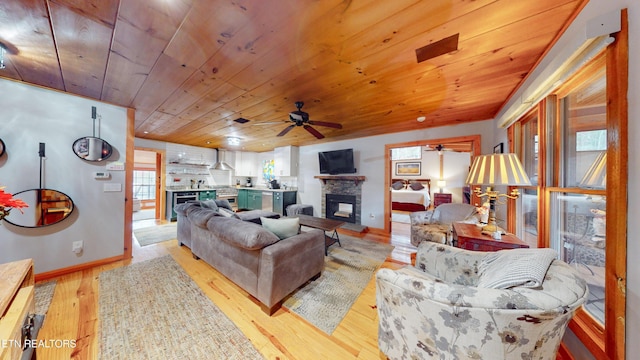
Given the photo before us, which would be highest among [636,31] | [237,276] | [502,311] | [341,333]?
[636,31]

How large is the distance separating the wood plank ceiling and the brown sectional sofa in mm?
1508

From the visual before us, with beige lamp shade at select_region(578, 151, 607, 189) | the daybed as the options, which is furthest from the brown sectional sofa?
the daybed

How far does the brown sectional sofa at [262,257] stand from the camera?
1.69 meters

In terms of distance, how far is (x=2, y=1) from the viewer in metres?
1.12

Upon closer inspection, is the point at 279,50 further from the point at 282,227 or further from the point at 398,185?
the point at 398,185

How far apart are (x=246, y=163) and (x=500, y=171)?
658 centimetres

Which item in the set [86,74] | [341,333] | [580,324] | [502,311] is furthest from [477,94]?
[86,74]

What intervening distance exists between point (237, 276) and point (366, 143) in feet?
12.0

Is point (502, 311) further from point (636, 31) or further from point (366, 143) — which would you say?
point (366, 143)

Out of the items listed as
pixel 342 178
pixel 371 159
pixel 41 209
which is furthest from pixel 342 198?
pixel 41 209

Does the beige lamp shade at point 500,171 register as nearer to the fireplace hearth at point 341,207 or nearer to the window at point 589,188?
the window at point 589,188

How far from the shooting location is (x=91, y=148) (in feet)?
8.09

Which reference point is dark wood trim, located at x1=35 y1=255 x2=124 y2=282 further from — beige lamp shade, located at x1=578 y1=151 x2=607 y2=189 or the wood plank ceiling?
beige lamp shade, located at x1=578 y1=151 x2=607 y2=189

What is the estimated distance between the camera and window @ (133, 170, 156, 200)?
7.17m
